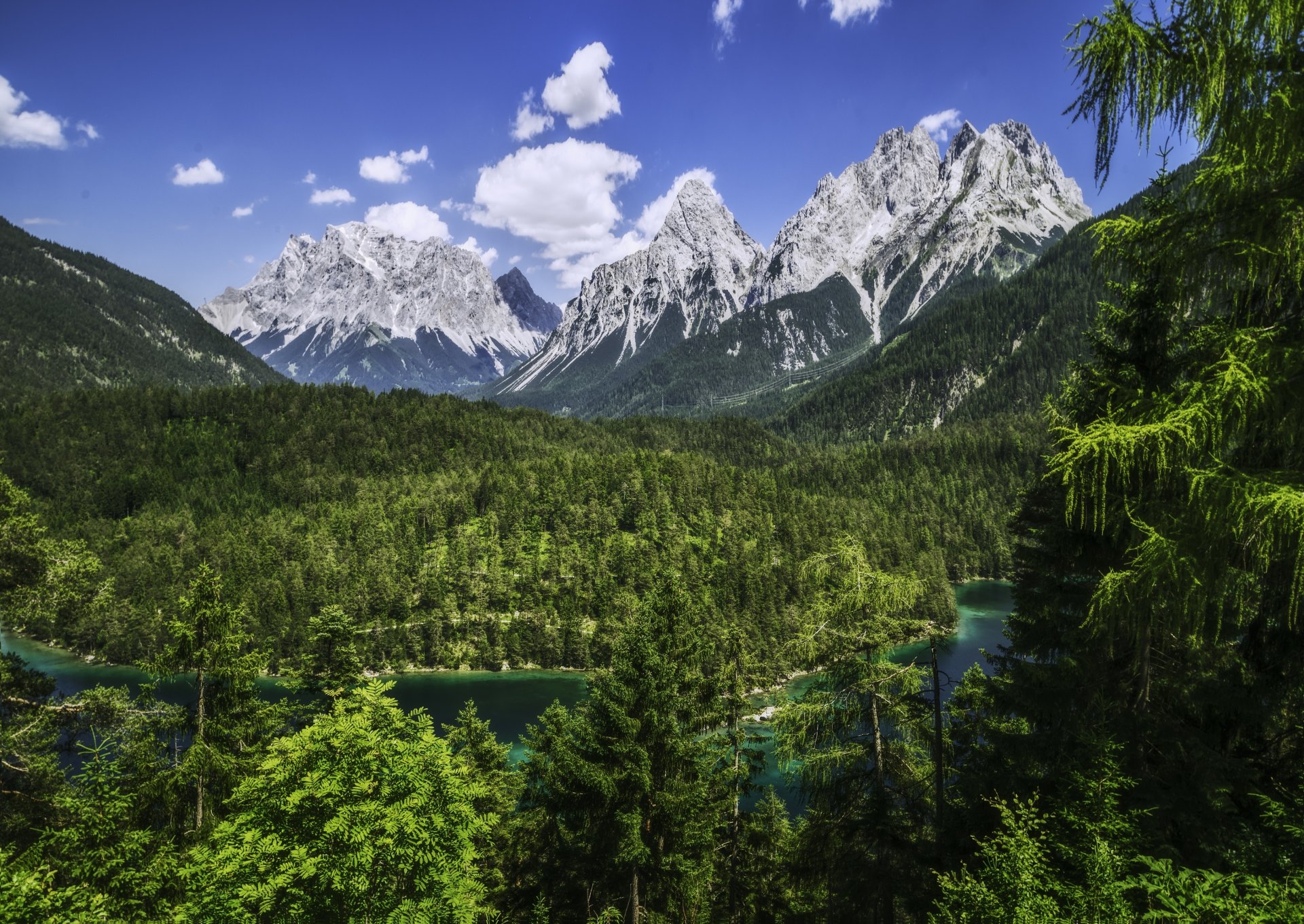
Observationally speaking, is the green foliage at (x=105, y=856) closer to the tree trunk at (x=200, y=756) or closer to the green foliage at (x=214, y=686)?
the green foliage at (x=214, y=686)

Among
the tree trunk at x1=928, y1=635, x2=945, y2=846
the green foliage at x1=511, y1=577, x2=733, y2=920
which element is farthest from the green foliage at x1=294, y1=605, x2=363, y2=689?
the tree trunk at x1=928, y1=635, x2=945, y2=846

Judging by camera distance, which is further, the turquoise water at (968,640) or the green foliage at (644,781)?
A: the turquoise water at (968,640)

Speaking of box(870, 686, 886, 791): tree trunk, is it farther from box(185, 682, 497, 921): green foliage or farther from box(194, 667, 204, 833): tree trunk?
box(194, 667, 204, 833): tree trunk

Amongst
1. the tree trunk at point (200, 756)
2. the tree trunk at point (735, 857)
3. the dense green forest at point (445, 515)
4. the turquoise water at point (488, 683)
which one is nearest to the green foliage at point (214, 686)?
the tree trunk at point (200, 756)

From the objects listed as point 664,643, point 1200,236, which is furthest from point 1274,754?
point 664,643

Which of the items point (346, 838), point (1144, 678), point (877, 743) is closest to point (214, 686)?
point (346, 838)

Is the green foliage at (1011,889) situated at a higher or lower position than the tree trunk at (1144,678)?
lower

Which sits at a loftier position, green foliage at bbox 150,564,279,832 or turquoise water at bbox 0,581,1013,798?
green foliage at bbox 150,564,279,832
